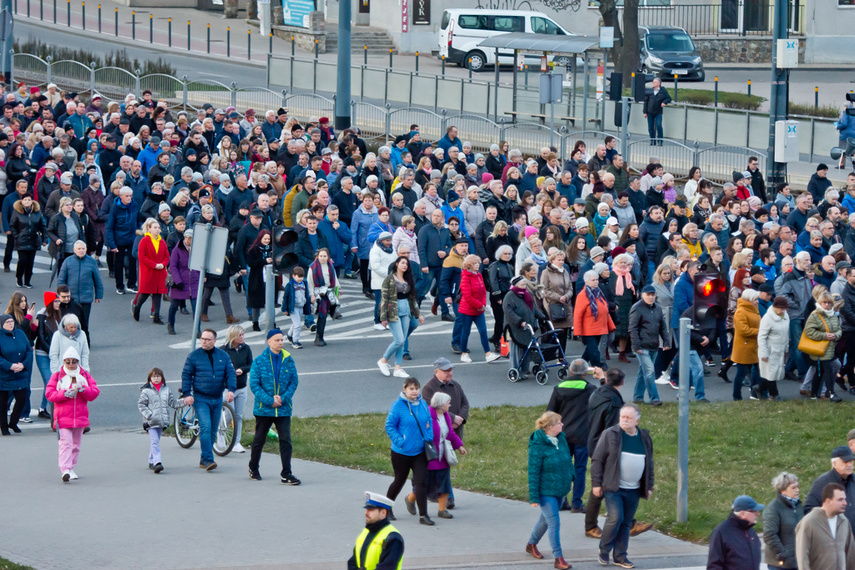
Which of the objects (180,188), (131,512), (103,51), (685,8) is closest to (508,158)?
(180,188)

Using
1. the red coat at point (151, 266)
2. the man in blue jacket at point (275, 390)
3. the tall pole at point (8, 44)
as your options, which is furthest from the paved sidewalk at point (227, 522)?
the tall pole at point (8, 44)

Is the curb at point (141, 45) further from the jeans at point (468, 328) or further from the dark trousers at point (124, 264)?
the jeans at point (468, 328)

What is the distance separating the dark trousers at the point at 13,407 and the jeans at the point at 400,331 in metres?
4.61

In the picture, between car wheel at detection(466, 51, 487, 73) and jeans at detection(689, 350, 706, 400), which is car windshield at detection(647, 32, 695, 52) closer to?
car wheel at detection(466, 51, 487, 73)

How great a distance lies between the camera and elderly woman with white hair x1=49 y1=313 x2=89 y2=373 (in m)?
14.3

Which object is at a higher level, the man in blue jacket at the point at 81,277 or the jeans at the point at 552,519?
the man in blue jacket at the point at 81,277

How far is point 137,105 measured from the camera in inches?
1063

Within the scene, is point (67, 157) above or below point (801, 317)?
above

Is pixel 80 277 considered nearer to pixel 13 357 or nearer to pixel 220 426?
pixel 13 357

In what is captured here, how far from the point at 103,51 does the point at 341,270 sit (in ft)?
84.9

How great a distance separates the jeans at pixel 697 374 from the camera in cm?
1612

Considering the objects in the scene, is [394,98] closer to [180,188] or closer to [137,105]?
[137,105]

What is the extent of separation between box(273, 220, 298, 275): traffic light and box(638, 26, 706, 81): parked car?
26848 mm

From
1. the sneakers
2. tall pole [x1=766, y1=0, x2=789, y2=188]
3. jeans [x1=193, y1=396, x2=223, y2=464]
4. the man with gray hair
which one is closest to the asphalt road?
jeans [x1=193, y1=396, x2=223, y2=464]
